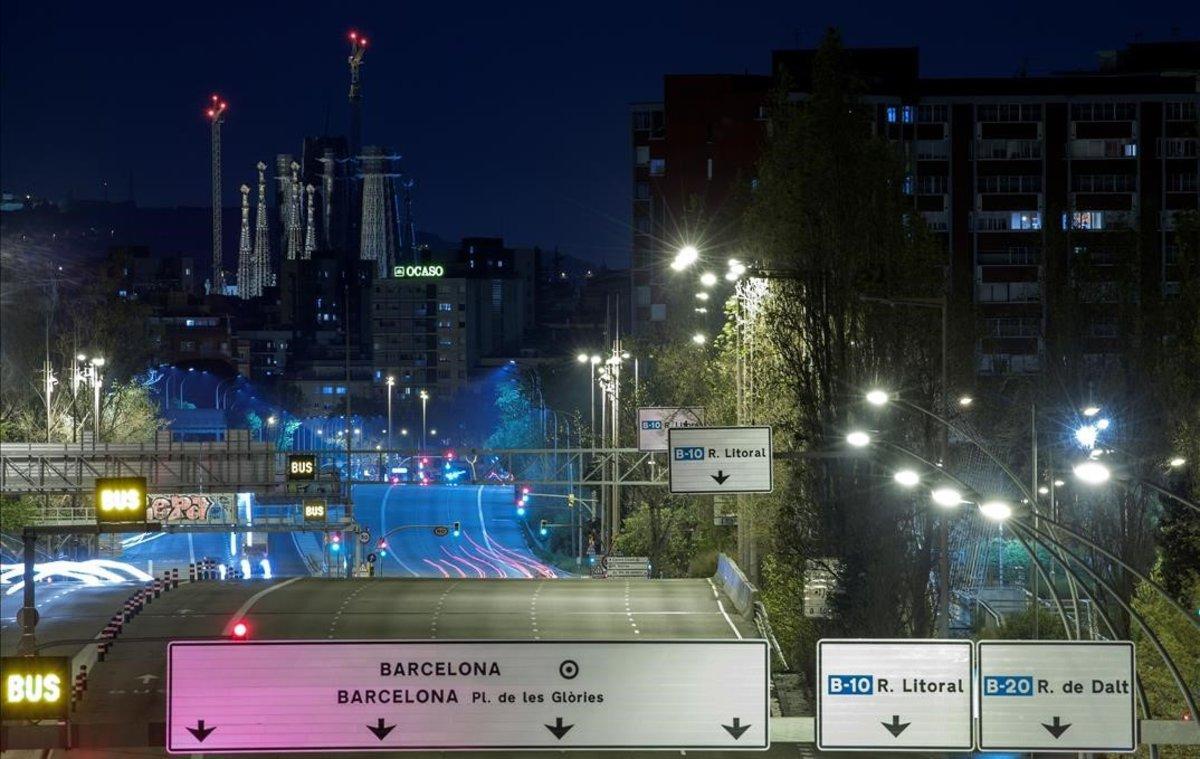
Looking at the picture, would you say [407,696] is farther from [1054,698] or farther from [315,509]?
[315,509]

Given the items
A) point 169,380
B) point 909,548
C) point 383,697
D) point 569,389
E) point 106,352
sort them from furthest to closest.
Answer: point 169,380
point 569,389
point 106,352
point 909,548
point 383,697

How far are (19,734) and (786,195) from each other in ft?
86.7

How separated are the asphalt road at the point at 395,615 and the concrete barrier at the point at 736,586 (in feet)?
1.68

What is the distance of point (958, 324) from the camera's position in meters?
65.9

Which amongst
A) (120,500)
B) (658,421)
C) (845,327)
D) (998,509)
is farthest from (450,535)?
(998,509)

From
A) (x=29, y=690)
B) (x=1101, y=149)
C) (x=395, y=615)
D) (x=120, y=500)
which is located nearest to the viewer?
(x=29, y=690)

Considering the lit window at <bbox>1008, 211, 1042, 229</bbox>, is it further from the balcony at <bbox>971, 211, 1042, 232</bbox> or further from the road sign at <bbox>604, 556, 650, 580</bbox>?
Result: the road sign at <bbox>604, 556, 650, 580</bbox>

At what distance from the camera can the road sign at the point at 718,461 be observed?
38.5 meters

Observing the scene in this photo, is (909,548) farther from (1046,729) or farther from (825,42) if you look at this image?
(1046,729)

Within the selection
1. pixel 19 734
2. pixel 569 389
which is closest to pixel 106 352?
pixel 569 389

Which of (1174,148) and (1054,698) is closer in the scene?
(1054,698)

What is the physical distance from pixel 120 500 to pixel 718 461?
14.4 metres

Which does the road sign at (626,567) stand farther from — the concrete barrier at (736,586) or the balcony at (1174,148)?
the balcony at (1174,148)

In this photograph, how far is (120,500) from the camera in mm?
28766
